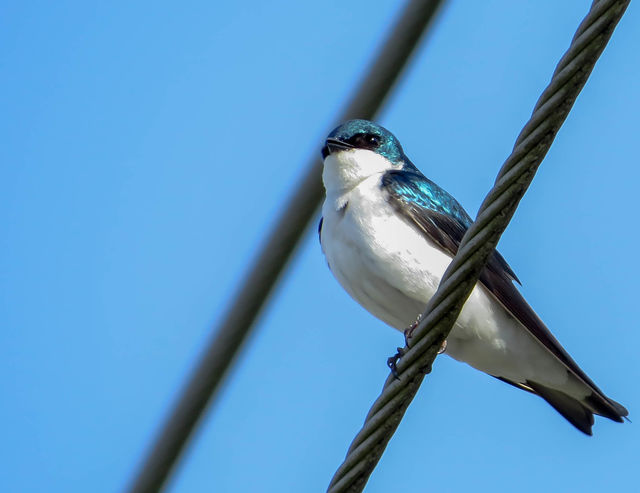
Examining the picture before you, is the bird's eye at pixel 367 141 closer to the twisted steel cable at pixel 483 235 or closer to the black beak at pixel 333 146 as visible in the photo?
the black beak at pixel 333 146

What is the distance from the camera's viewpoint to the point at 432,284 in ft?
10.2

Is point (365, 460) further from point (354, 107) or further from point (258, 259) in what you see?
point (354, 107)

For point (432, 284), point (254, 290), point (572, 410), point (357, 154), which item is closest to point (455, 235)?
point (432, 284)

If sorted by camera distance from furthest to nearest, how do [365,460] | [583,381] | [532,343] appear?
[532,343] < [583,381] < [365,460]

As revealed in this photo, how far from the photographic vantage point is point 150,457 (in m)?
1.93

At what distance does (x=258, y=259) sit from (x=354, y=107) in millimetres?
371

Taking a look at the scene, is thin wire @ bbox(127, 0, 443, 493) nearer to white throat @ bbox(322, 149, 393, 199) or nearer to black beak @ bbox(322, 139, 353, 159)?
white throat @ bbox(322, 149, 393, 199)

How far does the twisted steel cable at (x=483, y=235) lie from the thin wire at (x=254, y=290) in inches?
11.5

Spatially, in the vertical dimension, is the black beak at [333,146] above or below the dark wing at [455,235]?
above

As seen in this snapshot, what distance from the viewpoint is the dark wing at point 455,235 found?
2.97m

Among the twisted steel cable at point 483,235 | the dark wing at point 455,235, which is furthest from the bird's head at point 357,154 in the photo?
the twisted steel cable at point 483,235

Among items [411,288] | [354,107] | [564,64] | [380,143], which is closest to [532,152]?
[564,64]

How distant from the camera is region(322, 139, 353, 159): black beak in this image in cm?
375

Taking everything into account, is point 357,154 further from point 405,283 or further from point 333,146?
point 405,283
